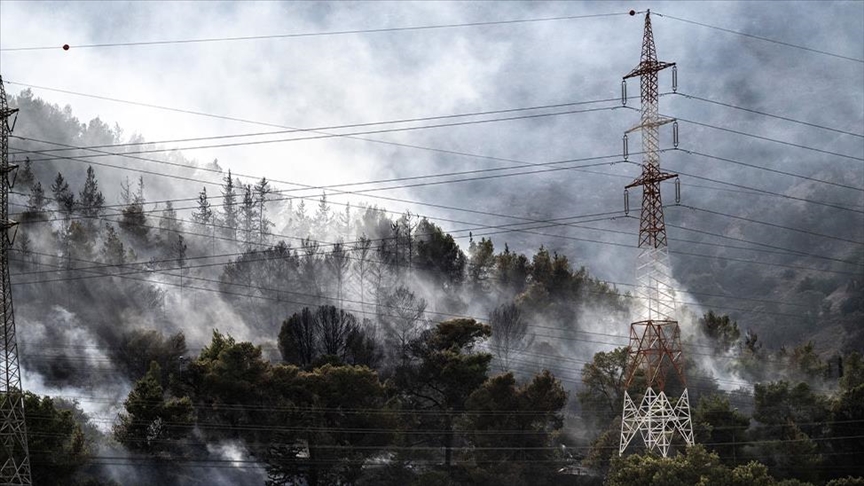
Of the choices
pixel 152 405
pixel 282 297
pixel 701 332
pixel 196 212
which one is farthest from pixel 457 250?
pixel 152 405

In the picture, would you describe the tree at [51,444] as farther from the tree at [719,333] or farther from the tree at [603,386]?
the tree at [719,333]

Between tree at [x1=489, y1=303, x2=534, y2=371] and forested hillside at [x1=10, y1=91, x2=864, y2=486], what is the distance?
0.28 metres

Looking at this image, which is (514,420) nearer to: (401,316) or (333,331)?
(333,331)

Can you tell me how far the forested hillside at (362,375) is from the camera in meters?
82.4

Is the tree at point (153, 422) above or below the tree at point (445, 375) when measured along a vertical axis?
below

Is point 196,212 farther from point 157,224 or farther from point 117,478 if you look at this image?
point 117,478

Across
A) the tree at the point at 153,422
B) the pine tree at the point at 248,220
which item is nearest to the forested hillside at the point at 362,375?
the tree at the point at 153,422

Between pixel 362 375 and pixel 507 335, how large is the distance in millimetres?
37798

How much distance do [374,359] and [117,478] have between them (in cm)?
3084

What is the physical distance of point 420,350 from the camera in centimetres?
9744

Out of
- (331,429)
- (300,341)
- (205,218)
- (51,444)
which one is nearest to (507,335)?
(300,341)

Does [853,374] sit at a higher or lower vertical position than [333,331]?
lower

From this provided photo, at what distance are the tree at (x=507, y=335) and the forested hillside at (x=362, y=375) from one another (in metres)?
0.28

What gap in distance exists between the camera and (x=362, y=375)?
85875 millimetres
